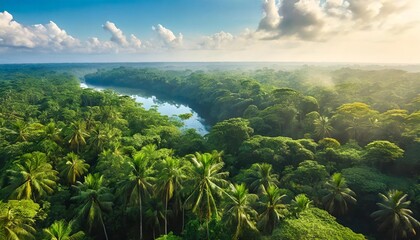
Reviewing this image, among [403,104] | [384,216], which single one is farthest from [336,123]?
[384,216]

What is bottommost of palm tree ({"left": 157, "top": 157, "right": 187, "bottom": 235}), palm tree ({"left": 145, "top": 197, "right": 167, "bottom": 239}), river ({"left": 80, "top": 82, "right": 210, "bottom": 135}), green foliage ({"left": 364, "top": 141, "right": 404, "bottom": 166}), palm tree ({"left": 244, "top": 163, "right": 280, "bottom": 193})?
river ({"left": 80, "top": 82, "right": 210, "bottom": 135})

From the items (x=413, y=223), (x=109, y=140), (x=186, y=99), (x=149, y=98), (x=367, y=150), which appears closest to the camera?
(x=413, y=223)

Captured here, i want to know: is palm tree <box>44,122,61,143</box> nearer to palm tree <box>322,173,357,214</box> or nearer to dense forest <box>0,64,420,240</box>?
dense forest <box>0,64,420,240</box>

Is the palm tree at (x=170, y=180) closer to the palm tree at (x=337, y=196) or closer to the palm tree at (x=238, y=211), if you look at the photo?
the palm tree at (x=238, y=211)

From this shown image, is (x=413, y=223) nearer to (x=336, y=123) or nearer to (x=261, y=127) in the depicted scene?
(x=336, y=123)

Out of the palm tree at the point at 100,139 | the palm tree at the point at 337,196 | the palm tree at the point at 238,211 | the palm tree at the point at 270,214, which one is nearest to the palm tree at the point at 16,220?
the palm tree at the point at 238,211

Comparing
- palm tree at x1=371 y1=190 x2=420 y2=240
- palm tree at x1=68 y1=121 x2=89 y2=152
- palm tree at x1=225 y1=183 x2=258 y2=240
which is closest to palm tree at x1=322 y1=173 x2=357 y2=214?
palm tree at x1=371 y1=190 x2=420 y2=240
